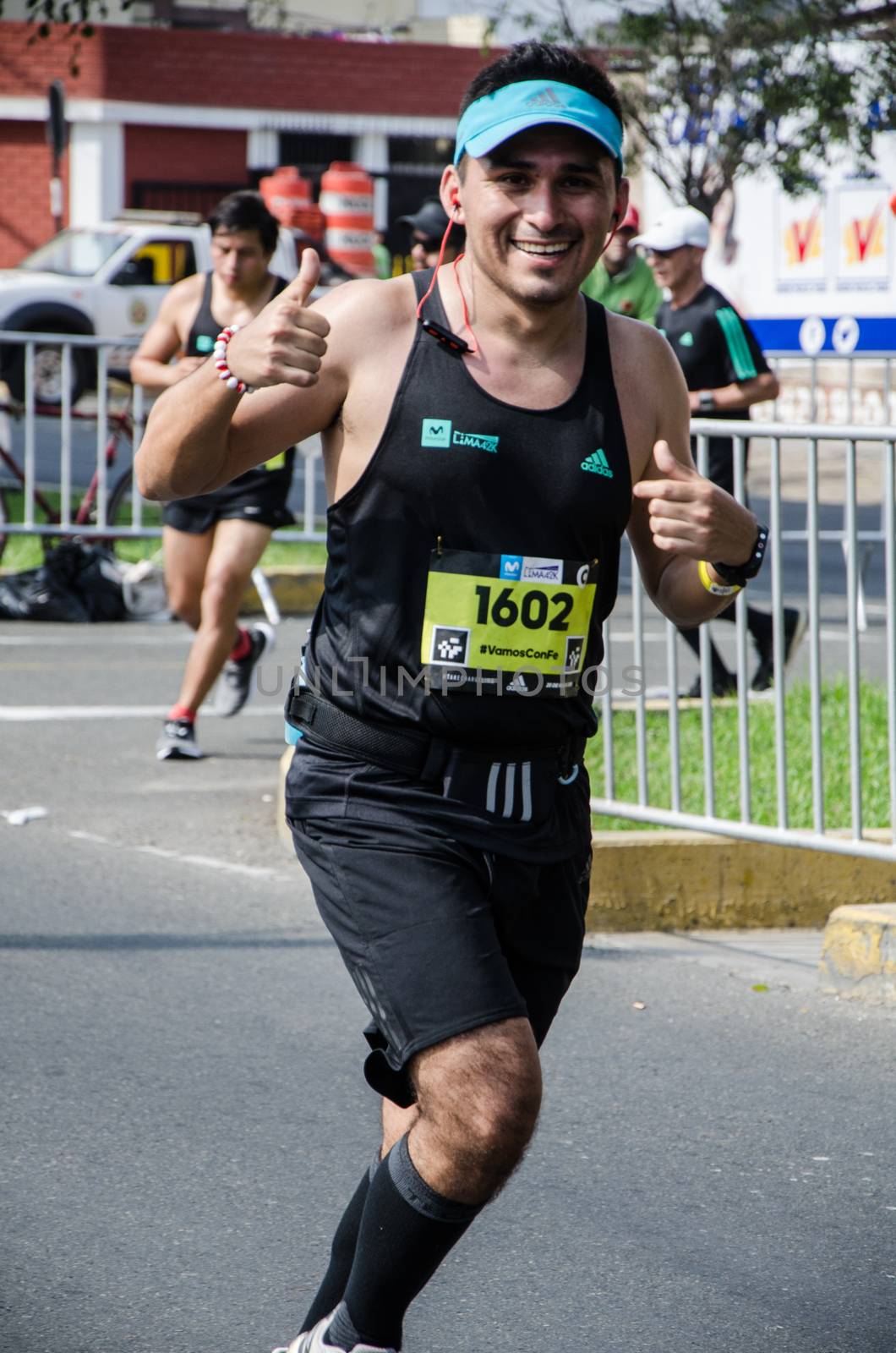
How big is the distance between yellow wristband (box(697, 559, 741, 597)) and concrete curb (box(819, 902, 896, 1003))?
2.40m

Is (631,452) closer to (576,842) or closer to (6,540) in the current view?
(576,842)

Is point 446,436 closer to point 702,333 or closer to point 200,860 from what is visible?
point 200,860

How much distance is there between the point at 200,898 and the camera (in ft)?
20.4

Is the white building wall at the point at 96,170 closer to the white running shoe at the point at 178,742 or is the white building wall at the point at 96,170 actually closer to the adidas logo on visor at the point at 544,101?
the white running shoe at the point at 178,742

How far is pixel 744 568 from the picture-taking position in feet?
10.2

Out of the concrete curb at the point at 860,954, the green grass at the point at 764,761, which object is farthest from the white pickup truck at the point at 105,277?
the concrete curb at the point at 860,954

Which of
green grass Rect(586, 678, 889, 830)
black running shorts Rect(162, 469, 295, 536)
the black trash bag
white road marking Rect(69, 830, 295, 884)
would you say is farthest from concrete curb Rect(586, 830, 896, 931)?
the black trash bag

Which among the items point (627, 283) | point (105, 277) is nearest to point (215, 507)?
point (627, 283)

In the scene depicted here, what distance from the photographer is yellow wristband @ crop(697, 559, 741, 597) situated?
10.4ft

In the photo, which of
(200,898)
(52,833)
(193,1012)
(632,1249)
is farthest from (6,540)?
(632,1249)

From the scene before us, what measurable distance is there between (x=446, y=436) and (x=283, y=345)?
281 millimetres

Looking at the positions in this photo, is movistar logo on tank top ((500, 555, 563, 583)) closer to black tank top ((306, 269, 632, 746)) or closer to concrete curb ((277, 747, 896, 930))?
black tank top ((306, 269, 632, 746))

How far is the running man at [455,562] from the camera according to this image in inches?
110

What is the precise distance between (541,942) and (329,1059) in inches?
74.9
